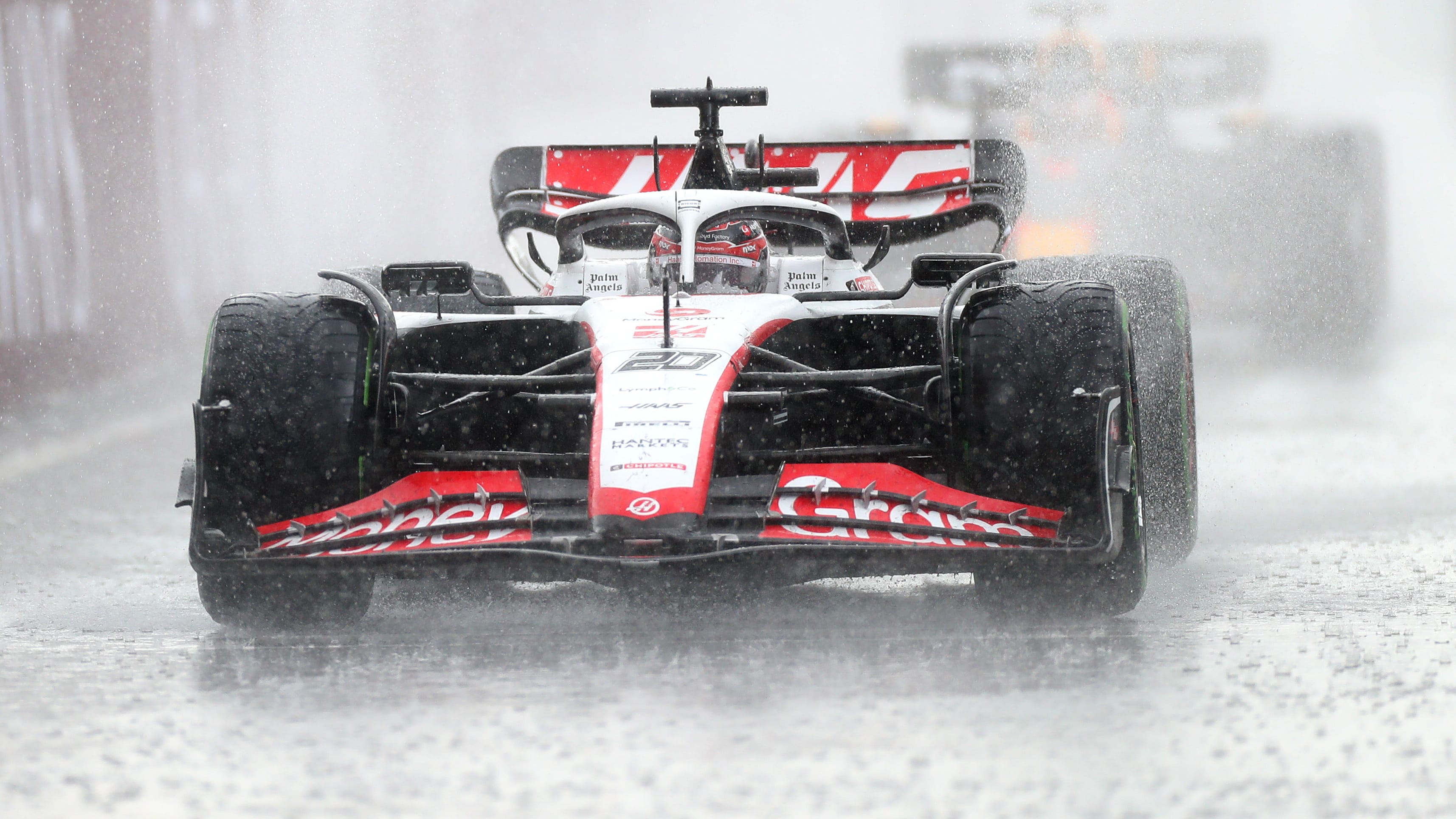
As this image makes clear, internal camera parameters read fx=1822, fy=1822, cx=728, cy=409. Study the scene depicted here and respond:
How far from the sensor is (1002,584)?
15.7ft

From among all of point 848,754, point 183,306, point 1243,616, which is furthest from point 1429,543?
point 183,306

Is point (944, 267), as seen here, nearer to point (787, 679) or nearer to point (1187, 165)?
point (787, 679)

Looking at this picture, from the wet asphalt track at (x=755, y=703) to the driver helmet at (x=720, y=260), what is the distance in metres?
1.34

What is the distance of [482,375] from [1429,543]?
3619 millimetres

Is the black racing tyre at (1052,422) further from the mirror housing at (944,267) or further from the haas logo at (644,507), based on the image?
the haas logo at (644,507)

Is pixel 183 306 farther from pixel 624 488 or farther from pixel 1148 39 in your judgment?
pixel 624 488

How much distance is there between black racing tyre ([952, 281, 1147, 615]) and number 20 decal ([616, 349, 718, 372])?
0.72 meters

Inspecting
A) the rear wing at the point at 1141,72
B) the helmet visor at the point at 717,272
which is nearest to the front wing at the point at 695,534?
the helmet visor at the point at 717,272

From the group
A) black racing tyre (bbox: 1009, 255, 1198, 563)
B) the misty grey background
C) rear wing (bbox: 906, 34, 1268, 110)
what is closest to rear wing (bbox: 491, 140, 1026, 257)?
black racing tyre (bbox: 1009, 255, 1198, 563)

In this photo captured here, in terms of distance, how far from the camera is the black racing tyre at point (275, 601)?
5.02 m

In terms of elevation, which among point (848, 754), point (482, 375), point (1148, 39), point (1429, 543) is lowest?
point (1429, 543)

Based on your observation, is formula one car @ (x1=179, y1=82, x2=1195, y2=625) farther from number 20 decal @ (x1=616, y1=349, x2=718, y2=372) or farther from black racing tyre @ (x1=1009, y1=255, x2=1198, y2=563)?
black racing tyre @ (x1=1009, y1=255, x2=1198, y2=563)

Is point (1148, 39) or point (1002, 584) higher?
point (1148, 39)

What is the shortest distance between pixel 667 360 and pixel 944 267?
0.88m
